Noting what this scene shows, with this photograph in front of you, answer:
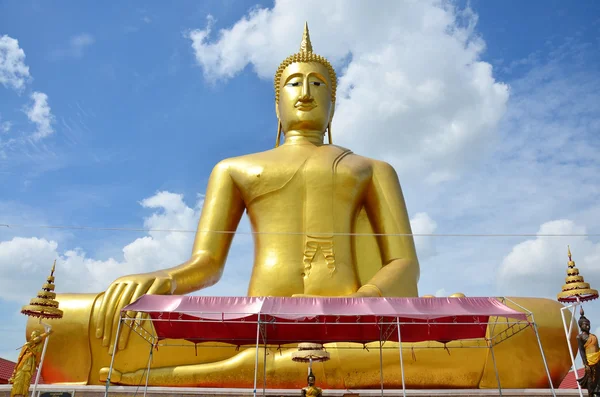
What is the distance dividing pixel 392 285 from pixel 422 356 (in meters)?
1.03

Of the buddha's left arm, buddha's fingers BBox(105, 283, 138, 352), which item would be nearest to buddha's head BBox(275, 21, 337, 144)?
the buddha's left arm

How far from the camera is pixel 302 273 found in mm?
8625

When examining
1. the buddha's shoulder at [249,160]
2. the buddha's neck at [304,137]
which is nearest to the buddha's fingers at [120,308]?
the buddha's shoulder at [249,160]

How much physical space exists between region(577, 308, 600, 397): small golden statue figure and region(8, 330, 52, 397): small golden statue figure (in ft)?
22.0

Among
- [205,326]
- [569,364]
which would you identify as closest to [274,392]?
[205,326]

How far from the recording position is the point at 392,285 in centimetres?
788

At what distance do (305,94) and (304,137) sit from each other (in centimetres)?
80

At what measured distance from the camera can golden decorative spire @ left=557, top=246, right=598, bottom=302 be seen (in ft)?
24.9

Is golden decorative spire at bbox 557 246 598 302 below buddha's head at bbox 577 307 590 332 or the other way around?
the other way around

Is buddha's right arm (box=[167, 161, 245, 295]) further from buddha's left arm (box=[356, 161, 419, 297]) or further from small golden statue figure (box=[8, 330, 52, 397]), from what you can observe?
buddha's left arm (box=[356, 161, 419, 297])

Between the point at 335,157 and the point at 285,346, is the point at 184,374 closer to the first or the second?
the point at 285,346

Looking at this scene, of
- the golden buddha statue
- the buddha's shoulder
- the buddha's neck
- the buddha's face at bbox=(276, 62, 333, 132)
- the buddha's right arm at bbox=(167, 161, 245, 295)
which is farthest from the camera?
the buddha's neck

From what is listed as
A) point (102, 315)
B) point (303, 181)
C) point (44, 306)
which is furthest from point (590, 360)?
point (44, 306)

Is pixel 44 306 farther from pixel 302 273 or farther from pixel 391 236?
pixel 391 236
